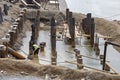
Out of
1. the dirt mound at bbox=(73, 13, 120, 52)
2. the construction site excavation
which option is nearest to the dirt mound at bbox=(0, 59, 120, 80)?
the construction site excavation

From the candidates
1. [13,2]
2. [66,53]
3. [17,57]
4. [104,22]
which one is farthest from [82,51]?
[13,2]

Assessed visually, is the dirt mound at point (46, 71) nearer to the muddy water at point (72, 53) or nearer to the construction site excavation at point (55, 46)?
the construction site excavation at point (55, 46)

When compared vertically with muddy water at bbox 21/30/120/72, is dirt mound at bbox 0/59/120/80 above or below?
above

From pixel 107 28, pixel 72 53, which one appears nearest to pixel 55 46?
pixel 72 53

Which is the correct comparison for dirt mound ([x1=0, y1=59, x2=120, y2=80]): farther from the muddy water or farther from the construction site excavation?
the muddy water

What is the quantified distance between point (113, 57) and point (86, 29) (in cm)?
793

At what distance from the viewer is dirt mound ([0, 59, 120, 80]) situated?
803 inches

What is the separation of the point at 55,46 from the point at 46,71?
32.1 ft

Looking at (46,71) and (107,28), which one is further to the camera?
(107,28)

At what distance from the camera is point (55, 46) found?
3145 cm

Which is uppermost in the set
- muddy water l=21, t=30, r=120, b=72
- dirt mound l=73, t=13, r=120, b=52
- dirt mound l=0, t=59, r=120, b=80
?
dirt mound l=73, t=13, r=120, b=52

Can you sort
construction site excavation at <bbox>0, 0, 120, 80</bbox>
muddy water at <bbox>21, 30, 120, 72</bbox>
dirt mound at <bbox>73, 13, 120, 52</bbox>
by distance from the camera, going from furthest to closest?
dirt mound at <bbox>73, 13, 120, 52</bbox> → muddy water at <bbox>21, 30, 120, 72</bbox> → construction site excavation at <bbox>0, 0, 120, 80</bbox>

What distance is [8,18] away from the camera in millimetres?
43406

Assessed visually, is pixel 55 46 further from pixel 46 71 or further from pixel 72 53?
pixel 46 71
